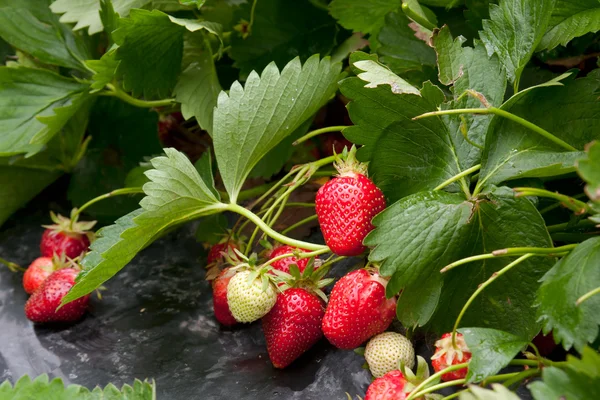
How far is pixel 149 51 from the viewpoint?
103cm

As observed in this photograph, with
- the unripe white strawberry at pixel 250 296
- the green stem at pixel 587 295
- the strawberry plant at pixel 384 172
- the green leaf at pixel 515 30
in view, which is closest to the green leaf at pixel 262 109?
the strawberry plant at pixel 384 172

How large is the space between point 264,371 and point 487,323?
Result: 29cm

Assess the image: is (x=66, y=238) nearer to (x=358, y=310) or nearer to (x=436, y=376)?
(x=358, y=310)

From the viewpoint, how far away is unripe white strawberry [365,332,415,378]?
785 mm

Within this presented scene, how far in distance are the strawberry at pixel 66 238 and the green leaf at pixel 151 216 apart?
31 centimetres

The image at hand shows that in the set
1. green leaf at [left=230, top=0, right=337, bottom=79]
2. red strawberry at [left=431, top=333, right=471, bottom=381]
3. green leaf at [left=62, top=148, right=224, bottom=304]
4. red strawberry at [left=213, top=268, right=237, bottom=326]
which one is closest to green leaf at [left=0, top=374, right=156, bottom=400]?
green leaf at [left=62, top=148, right=224, bottom=304]

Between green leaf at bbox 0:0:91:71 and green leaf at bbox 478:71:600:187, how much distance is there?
0.72 m

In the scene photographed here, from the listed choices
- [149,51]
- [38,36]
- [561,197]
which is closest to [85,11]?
[38,36]

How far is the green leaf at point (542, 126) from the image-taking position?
2.34 feet

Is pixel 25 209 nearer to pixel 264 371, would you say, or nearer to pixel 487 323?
pixel 264 371

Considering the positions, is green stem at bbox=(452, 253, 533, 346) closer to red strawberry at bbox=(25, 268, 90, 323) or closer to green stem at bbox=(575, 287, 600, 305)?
green stem at bbox=(575, 287, 600, 305)

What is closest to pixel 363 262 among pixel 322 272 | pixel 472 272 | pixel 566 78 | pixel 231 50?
pixel 322 272

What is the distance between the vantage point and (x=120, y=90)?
115 cm

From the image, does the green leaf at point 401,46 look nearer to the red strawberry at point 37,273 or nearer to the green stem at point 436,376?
the green stem at point 436,376
